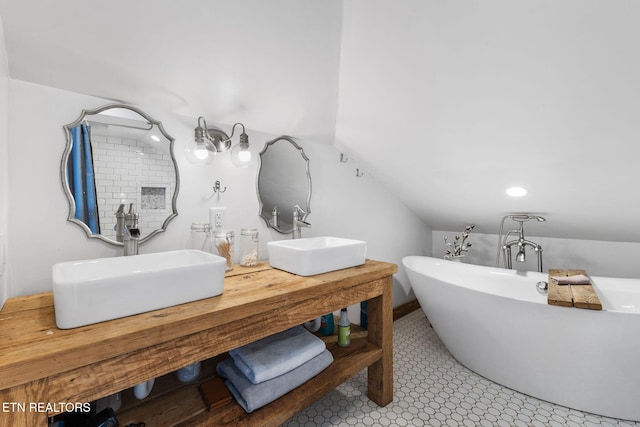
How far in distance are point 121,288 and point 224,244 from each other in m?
0.57

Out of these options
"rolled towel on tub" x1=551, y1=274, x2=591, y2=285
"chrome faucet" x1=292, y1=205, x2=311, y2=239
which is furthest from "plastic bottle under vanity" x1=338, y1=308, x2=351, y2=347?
"rolled towel on tub" x1=551, y1=274, x2=591, y2=285

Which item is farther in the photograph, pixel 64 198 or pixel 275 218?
pixel 275 218

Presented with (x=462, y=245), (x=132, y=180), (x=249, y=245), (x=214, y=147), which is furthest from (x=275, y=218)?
(x=462, y=245)

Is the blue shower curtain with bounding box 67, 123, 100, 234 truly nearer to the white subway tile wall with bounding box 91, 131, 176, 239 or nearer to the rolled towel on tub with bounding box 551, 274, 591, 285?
the white subway tile wall with bounding box 91, 131, 176, 239

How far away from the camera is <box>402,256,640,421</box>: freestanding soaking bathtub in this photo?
4.43 ft

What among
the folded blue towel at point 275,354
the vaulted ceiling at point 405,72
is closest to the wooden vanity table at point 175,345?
the folded blue towel at point 275,354

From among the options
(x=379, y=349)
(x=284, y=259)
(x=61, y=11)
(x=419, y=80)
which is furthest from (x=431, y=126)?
(x=61, y=11)

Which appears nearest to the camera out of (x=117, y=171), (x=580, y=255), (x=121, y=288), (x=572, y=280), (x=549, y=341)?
(x=121, y=288)

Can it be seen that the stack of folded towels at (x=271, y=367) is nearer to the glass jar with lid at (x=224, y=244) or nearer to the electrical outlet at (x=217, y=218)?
the glass jar with lid at (x=224, y=244)

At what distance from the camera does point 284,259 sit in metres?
1.36

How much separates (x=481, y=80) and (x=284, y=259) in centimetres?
124

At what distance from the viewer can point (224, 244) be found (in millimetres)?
1365

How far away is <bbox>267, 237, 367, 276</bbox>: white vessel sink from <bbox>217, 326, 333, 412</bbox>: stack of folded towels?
1.11 feet

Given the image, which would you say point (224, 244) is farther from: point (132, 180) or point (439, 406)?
point (439, 406)
